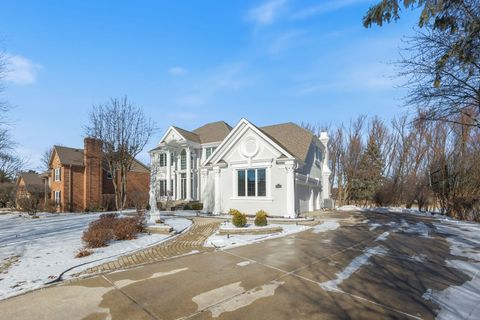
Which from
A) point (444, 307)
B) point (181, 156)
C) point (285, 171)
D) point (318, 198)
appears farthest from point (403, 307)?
point (181, 156)

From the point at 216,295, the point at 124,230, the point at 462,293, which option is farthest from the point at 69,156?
the point at 462,293

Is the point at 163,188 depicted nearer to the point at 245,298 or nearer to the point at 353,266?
the point at 353,266

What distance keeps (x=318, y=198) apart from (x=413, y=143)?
2139 cm

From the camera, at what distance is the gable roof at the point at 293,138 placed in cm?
2118

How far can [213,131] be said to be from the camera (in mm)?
31062

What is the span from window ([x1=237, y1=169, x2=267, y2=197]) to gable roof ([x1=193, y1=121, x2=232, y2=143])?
9393 millimetres

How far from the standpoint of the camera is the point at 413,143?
126ft

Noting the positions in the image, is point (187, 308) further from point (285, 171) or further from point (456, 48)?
point (285, 171)

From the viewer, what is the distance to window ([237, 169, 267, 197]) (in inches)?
762

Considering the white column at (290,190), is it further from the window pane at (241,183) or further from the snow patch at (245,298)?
the snow patch at (245,298)

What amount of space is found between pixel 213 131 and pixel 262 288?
26.3m

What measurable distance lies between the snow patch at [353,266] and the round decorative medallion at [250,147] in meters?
11.5

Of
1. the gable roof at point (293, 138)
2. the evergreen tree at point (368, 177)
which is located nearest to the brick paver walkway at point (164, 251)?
the gable roof at point (293, 138)

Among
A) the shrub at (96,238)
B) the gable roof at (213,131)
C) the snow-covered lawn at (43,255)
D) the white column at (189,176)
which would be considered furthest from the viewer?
the gable roof at (213,131)
